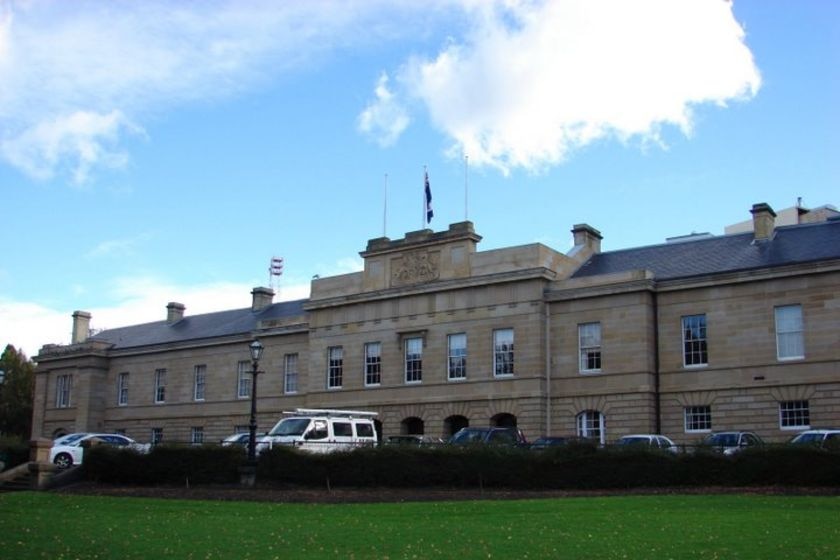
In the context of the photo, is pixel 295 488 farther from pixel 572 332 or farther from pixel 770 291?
pixel 770 291

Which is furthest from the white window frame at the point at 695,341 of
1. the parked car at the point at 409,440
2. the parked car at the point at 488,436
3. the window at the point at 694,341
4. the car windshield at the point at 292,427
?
the car windshield at the point at 292,427

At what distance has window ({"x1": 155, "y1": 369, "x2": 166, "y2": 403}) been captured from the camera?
2480 inches

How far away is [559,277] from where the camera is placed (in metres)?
45.2

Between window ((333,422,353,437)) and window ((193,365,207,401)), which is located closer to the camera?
window ((333,422,353,437))

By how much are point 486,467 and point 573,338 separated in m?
14.5

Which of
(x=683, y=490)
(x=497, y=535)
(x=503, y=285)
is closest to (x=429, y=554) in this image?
(x=497, y=535)

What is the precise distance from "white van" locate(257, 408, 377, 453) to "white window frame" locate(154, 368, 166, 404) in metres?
28.2

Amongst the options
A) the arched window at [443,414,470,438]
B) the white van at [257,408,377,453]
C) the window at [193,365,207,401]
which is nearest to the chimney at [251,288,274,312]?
the window at [193,365,207,401]

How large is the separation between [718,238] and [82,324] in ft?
167

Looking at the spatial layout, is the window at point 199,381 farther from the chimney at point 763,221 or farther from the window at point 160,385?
the chimney at point 763,221

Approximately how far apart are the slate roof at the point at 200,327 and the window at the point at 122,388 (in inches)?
81.5

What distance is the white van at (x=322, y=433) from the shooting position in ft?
111

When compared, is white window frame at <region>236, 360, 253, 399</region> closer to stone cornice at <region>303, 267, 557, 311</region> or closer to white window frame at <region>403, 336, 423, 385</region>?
stone cornice at <region>303, 267, 557, 311</region>

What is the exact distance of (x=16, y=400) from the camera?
82.4m
